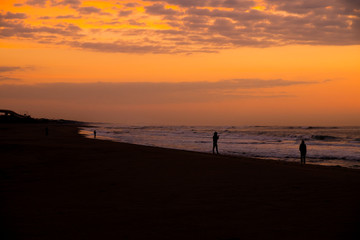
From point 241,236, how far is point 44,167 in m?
11.3

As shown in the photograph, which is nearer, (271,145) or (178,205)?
(178,205)

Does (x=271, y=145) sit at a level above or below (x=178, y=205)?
below

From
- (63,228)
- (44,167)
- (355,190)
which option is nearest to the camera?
(63,228)

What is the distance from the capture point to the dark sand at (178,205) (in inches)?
250

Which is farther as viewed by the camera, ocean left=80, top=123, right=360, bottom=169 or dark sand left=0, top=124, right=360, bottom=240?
ocean left=80, top=123, right=360, bottom=169

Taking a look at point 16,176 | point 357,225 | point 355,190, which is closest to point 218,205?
point 357,225

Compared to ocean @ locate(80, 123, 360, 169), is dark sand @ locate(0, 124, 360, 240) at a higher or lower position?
higher

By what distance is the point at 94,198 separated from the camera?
9.02m

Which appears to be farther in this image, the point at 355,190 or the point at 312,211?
the point at 355,190

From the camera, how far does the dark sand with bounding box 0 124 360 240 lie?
6355mm

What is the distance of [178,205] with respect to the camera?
823cm

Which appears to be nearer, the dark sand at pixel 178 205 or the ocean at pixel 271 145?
the dark sand at pixel 178 205

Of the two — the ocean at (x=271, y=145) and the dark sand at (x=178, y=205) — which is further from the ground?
the dark sand at (x=178, y=205)

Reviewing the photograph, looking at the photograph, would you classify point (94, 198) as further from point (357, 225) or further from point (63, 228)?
point (357, 225)
